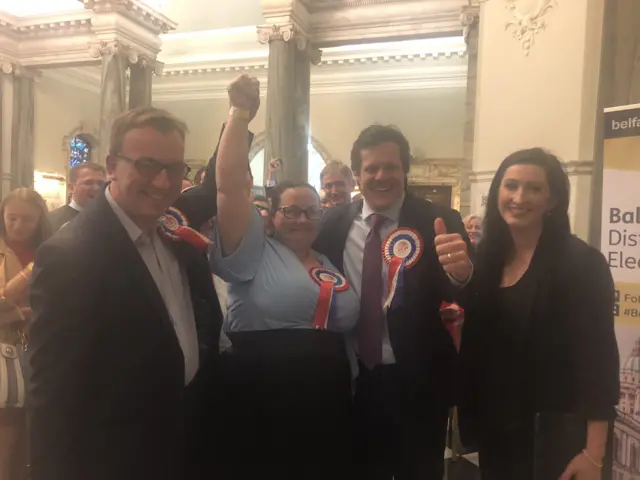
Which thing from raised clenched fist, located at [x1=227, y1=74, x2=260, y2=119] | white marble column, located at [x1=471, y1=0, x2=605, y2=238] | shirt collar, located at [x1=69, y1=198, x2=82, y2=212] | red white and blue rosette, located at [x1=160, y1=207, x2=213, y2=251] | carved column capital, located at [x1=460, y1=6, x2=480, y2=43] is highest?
carved column capital, located at [x1=460, y1=6, x2=480, y2=43]

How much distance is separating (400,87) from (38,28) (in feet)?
23.9

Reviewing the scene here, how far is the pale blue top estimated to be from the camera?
192 centimetres

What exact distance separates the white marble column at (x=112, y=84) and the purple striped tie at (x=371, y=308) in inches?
316

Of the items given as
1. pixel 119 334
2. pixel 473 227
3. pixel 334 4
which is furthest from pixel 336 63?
pixel 119 334

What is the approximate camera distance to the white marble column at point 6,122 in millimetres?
10898

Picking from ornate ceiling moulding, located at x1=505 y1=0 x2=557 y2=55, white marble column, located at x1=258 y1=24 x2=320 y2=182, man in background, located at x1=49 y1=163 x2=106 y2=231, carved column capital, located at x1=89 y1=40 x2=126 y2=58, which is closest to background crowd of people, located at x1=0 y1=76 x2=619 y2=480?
man in background, located at x1=49 y1=163 x2=106 y2=231

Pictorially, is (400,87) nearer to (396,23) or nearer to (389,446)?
(396,23)

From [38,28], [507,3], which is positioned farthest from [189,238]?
[38,28]

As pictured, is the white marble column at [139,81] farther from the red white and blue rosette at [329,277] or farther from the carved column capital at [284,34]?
the red white and blue rosette at [329,277]

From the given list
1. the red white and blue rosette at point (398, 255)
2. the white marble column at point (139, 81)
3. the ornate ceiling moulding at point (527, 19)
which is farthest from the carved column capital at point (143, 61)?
the red white and blue rosette at point (398, 255)

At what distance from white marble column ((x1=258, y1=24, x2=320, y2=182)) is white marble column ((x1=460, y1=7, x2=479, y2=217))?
103 inches

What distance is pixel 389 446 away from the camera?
1.98 meters

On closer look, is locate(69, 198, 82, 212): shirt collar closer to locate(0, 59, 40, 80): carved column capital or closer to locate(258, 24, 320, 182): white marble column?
locate(258, 24, 320, 182): white marble column

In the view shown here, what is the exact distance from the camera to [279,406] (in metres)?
Answer: 1.91
